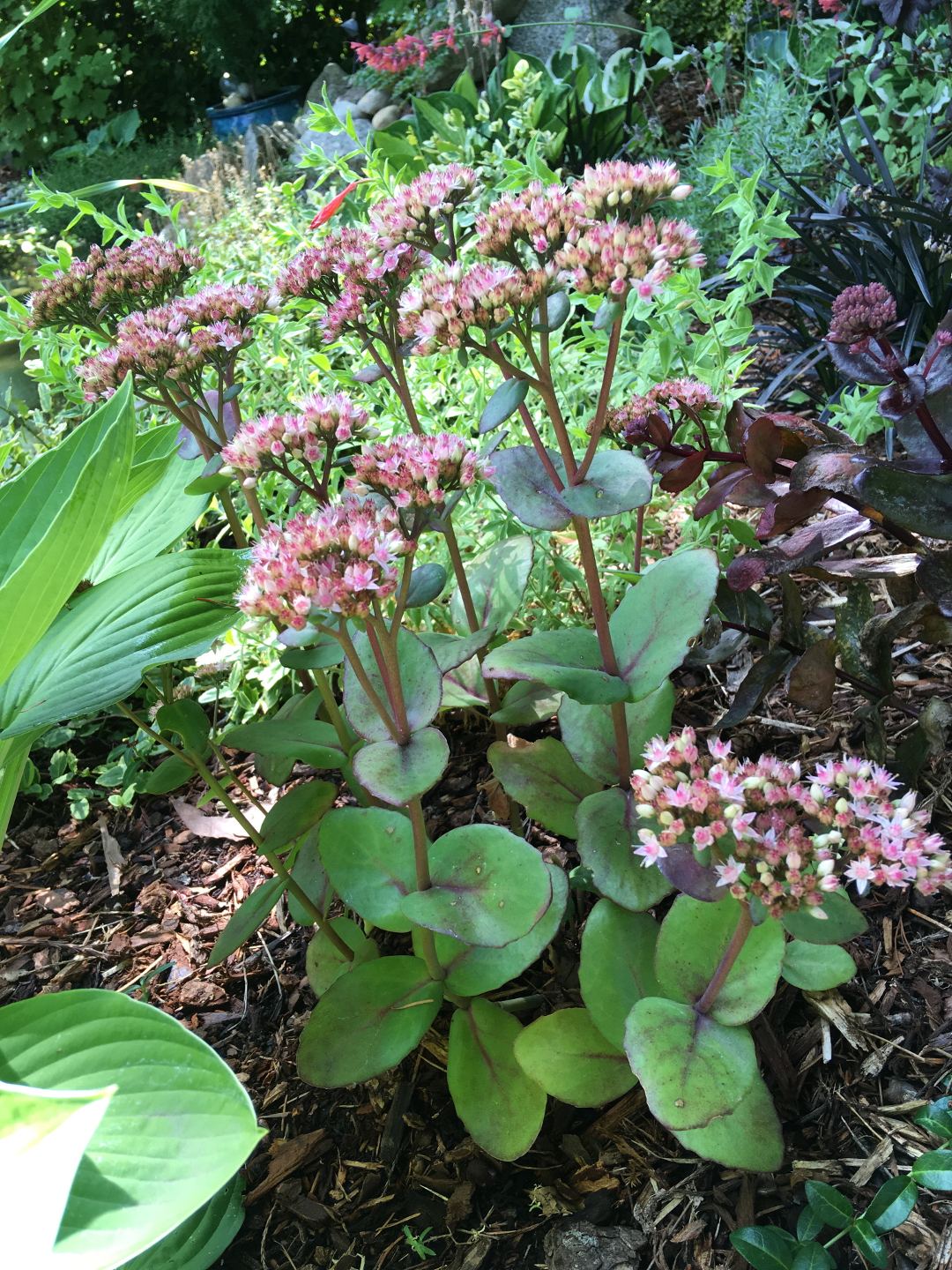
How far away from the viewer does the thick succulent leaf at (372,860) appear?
1088 mm

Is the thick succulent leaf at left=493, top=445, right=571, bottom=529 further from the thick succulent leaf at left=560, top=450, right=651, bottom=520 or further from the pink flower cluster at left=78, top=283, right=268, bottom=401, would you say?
the pink flower cluster at left=78, top=283, right=268, bottom=401

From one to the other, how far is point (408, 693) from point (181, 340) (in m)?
0.60

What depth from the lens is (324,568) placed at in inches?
35.0

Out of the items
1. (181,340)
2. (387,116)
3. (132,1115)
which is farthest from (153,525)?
(387,116)

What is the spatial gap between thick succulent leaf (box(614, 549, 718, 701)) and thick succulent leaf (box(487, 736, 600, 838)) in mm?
142

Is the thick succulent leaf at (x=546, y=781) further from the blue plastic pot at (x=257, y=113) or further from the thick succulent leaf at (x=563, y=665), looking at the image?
the blue plastic pot at (x=257, y=113)

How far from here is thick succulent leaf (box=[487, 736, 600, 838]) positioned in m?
1.23

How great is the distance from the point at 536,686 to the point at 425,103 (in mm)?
3231

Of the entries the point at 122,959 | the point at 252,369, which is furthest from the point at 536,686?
the point at 252,369

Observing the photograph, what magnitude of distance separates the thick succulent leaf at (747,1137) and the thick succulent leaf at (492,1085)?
0.22m

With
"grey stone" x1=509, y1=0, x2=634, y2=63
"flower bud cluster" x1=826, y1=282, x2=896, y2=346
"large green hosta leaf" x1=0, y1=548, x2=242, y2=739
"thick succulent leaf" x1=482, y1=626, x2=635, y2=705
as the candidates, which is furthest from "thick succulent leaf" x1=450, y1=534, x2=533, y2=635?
"grey stone" x1=509, y1=0, x2=634, y2=63

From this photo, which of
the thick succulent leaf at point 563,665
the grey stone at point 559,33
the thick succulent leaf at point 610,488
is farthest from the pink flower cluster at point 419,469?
the grey stone at point 559,33

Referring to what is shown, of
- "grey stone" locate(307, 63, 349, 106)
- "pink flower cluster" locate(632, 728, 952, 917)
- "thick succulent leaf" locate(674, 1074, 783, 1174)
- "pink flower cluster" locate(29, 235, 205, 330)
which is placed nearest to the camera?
"pink flower cluster" locate(632, 728, 952, 917)

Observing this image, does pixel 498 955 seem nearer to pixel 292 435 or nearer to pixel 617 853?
pixel 617 853
